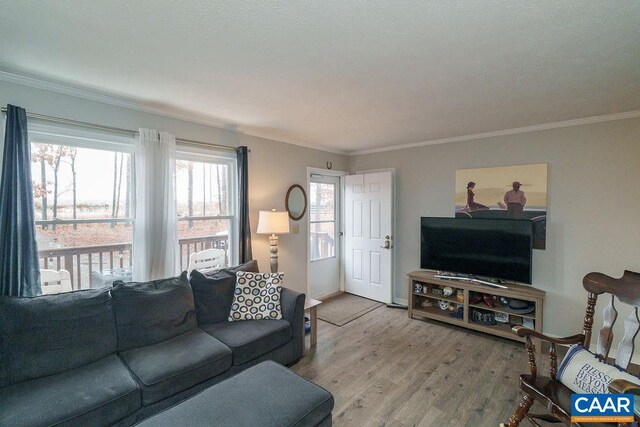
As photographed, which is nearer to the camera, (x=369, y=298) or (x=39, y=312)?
(x=39, y=312)

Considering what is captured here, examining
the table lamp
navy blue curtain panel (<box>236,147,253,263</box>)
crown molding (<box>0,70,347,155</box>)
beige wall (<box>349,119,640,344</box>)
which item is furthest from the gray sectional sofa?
beige wall (<box>349,119,640,344</box>)

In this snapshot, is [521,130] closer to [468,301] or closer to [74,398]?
[468,301]

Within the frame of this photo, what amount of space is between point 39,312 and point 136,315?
557 mm

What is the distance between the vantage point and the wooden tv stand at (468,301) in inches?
123

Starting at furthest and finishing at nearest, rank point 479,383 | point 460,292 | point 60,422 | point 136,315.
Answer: point 460,292 < point 479,383 < point 136,315 < point 60,422

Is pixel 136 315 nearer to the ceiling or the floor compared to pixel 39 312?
nearer to the floor

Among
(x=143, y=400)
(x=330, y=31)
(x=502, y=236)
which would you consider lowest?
(x=143, y=400)

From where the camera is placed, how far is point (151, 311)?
2281mm

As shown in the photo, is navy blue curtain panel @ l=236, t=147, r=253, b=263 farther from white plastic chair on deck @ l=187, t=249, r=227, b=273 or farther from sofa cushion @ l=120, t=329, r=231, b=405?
sofa cushion @ l=120, t=329, r=231, b=405

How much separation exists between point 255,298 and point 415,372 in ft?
5.40

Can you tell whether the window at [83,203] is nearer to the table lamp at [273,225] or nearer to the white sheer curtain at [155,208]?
the white sheer curtain at [155,208]

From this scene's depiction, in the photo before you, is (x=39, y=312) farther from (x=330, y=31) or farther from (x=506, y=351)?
(x=506, y=351)

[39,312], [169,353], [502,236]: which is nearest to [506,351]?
[502,236]

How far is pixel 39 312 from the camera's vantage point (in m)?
1.89
